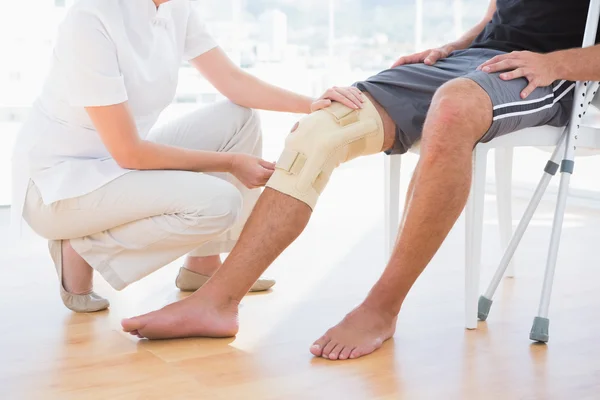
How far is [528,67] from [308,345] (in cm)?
82

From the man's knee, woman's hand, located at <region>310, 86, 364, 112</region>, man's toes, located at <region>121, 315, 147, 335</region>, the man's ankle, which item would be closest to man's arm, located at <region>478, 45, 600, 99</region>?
the man's knee

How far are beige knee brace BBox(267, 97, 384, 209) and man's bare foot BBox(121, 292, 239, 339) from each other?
310mm

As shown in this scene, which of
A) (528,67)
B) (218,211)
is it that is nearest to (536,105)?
(528,67)

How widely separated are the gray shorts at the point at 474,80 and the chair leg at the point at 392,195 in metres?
0.22

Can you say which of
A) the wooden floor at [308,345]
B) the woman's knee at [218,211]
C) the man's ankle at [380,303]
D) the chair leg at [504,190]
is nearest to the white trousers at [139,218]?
the woman's knee at [218,211]

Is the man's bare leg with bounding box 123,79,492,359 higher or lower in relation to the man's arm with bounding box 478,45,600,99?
lower

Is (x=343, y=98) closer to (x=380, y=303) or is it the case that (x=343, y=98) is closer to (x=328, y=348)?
(x=380, y=303)

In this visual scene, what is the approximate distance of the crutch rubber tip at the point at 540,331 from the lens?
1.97 metres

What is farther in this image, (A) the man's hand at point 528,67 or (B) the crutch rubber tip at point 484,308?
(B) the crutch rubber tip at point 484,308

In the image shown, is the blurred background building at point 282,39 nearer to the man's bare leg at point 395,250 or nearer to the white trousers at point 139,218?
the white trousers at point 139,218

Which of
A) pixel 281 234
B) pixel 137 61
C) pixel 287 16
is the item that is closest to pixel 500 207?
pixel 281 234

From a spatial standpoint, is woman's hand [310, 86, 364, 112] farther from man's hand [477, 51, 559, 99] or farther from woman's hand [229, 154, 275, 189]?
man's hand [477, 51, 559, 99]

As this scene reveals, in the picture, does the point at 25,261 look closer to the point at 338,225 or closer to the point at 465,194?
the point at 338,225

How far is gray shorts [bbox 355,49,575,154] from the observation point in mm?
1954
